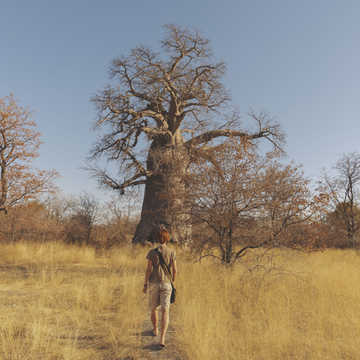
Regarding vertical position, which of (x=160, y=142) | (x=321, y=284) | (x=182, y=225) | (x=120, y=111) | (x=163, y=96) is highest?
(x=163, y=96)

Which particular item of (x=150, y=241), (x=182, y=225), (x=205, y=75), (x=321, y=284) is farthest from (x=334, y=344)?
(x=205, y=75)

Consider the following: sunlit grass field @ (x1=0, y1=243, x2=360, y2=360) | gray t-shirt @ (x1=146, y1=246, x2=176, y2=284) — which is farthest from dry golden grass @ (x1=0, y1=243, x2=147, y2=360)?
gray t-shirt @ (x1=146, y1=246, x2=176, y2=284)

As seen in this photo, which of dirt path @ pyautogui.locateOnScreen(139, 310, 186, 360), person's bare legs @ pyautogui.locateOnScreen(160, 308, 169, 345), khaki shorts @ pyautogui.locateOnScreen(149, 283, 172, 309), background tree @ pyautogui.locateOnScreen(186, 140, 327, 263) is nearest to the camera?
dirt path @ pyautogui.locateOnScreen(139, 310, 186, 360)

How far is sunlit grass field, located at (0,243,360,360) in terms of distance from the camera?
261 centimetres

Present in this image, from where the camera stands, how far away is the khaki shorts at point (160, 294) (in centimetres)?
287

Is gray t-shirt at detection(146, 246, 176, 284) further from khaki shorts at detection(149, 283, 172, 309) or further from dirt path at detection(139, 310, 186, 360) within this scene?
dirt path at detection(139, 310, 186, 360)

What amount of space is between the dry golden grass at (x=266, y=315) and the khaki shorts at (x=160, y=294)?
0.44 meters

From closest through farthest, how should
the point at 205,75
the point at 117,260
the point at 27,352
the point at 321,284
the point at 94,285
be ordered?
the point at 27,352 → the point at 321,284 → the point at 94,285 → the point at 117,260 → the point at 205,75

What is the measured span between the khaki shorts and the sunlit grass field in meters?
0.38

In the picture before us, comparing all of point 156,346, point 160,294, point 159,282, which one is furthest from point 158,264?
point 156,346

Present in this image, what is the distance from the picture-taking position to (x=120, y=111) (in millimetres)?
9688

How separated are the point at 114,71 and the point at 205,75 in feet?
11.1

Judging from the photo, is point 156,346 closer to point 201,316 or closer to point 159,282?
point 159,282

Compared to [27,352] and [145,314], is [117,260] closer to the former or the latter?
[145,314]
